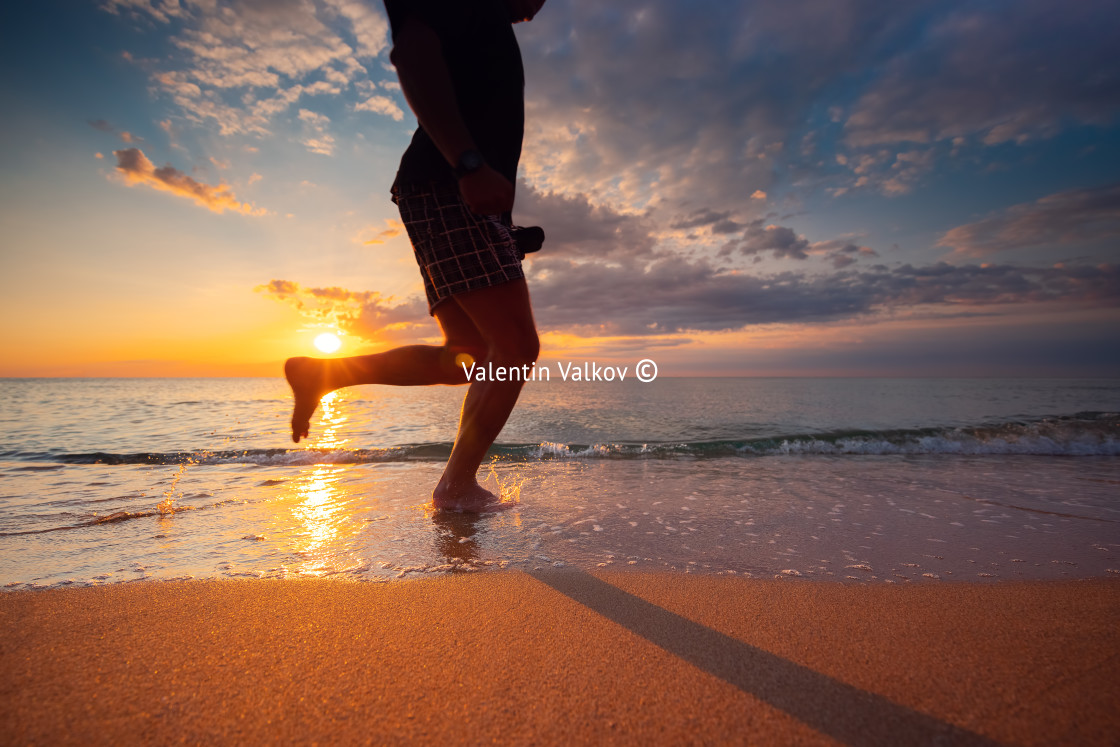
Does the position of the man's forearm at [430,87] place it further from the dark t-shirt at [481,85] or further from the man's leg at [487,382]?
the man's leg at [487,382]

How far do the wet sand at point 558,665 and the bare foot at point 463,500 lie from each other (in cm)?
102

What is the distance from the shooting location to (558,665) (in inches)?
38.4

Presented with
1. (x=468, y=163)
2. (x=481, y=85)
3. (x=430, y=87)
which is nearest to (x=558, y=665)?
(x=468, y=163)

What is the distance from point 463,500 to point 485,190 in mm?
1529

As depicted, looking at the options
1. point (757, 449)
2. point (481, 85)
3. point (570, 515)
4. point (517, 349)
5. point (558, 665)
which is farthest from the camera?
point (757, 449)

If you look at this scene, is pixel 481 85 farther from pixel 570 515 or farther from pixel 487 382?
pixel 570 515

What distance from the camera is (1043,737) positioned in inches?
29.3

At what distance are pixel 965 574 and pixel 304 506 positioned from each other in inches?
117

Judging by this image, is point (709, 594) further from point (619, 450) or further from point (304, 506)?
point (619, 450)

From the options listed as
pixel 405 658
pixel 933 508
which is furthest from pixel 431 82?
pixel 933 508

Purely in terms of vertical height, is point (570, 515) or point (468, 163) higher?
point (468, 163)

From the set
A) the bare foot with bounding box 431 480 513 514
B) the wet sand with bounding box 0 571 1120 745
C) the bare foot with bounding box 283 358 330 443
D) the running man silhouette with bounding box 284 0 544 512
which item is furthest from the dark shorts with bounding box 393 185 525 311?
the wet sand with bounding box 0 571 1120 745

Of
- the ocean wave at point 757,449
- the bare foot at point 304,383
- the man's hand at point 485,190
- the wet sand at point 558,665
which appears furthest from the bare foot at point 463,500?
the ocean wave at point 757,449

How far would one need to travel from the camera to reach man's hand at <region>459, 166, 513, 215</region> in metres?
1.68
